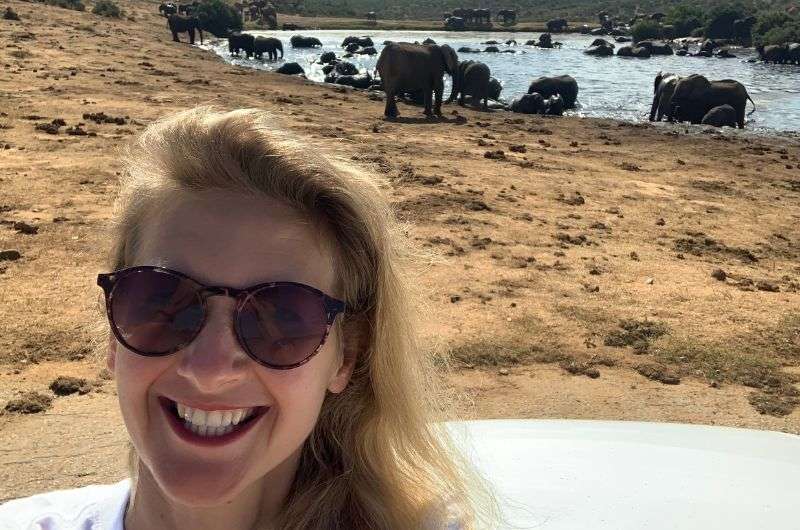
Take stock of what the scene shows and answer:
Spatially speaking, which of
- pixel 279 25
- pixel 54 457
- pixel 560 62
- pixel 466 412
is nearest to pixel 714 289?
pixel 466 412

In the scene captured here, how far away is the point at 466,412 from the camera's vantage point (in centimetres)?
500

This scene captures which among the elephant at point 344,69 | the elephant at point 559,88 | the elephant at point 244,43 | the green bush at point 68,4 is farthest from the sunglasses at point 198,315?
the green bush at point 68,4

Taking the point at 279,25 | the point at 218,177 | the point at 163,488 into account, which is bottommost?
the point at 279,25

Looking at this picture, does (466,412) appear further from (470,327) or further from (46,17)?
(46,17)

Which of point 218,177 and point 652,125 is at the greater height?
point 218,177

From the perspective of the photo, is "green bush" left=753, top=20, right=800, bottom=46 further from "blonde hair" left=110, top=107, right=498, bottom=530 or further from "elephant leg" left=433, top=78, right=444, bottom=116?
"blonde hair" left=110, top=107, right=498, bottom=530

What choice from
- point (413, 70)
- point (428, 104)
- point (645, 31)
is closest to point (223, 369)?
point (428, 104)

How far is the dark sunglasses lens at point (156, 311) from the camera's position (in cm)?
139

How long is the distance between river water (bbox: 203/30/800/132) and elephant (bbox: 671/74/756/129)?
0.84 m

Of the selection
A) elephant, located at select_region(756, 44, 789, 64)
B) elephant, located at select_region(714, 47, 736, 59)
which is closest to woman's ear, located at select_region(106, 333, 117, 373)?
elephant, located at select_region(756, 44, 789, 64)

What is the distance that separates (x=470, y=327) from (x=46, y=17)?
32.1 metres

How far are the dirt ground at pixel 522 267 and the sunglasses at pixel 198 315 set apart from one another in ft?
1.85

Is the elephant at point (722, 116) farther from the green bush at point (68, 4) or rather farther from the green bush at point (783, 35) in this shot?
the green bush at point (68, 4)

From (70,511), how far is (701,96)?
76.5ft
